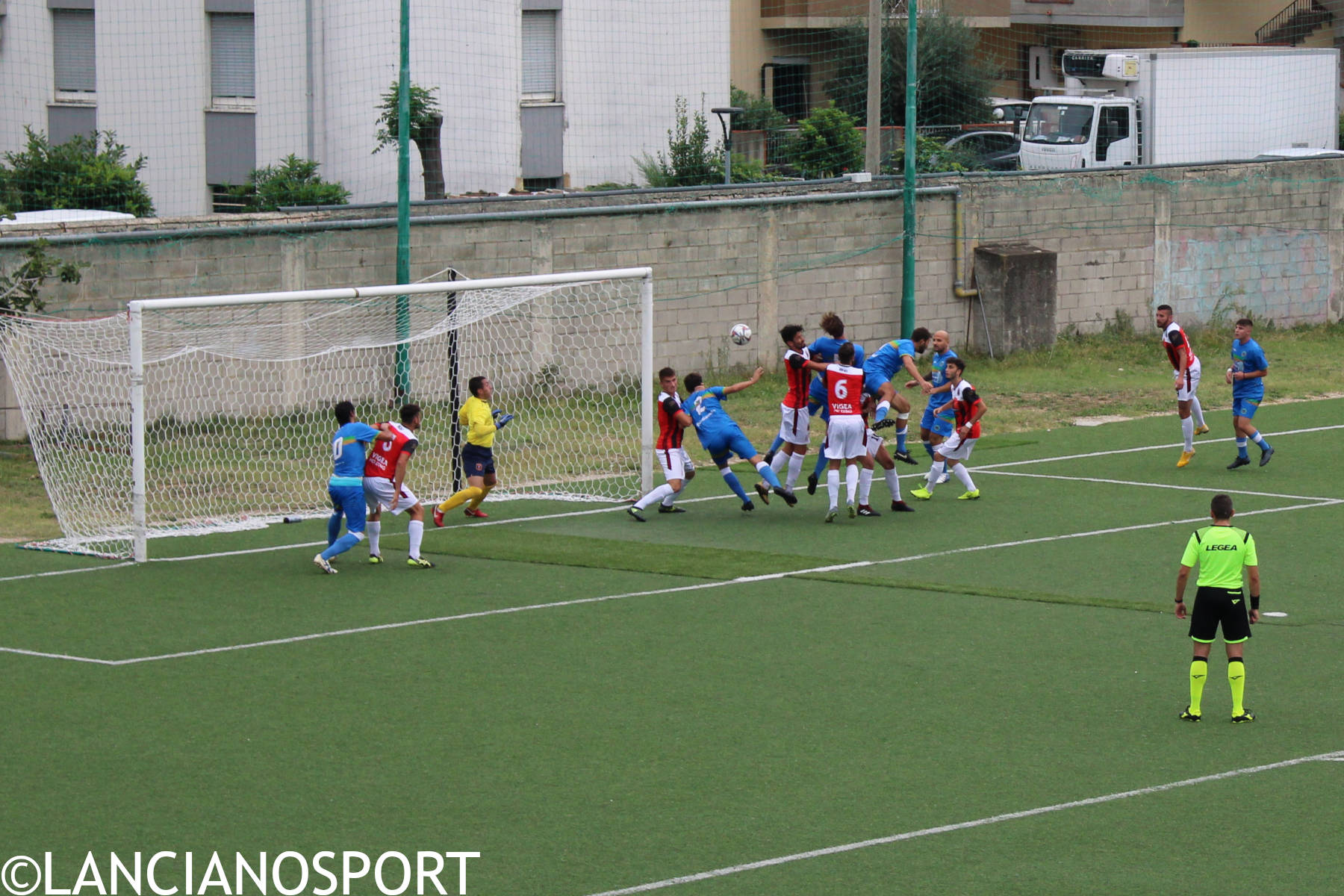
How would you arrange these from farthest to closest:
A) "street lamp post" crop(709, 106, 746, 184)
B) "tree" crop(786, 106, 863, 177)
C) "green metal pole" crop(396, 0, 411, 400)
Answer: "tree" crop(786, 106, 863, 177), "street lamp post" crop(709, 106, 746, 184), "green metal pole" crop(396, 0, 411, 400)

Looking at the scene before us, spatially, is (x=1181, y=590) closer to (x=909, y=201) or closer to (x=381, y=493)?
(x=381, y=493)

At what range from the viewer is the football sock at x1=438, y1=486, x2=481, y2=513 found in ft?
57.2

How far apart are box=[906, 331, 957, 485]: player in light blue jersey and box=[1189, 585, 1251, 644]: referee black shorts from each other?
8242 mm

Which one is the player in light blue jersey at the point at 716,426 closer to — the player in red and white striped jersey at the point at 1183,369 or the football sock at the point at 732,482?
the football sock at the point at 732,482

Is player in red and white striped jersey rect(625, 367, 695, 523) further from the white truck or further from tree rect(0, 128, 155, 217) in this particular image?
the white truck

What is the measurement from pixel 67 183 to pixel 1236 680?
2541 centimetres

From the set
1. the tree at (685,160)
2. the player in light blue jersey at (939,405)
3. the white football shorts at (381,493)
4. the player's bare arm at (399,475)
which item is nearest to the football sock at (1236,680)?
the player's bare arm at (399,475)

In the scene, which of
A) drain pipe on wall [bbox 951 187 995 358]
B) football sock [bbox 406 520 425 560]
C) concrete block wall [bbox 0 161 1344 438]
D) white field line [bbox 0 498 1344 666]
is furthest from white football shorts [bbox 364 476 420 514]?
drain pipe on wall [bbox 951 187 995 358]

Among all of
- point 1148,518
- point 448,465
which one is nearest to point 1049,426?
point 1148,518

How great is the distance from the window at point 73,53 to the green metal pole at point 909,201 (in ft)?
59.8

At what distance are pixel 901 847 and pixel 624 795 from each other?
1.59 meters

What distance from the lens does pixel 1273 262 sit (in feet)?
105

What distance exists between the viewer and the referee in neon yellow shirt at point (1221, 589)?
1045 cm

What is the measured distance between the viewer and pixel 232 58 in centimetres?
3528
